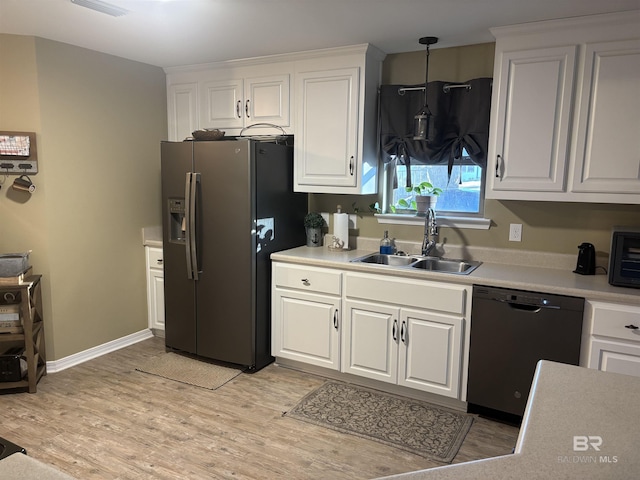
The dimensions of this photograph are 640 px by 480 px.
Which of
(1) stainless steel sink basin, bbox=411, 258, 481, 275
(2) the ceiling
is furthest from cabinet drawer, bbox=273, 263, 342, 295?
(2) the ceiling

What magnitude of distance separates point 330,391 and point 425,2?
94.8 inches

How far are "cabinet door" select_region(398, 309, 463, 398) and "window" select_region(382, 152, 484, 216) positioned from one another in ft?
2.97

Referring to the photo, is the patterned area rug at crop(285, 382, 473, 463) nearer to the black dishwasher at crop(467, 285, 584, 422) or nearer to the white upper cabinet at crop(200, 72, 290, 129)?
the black dishwasher at crop(467, 285, 584, 422)

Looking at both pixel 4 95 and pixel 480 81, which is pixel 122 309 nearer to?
pixel 4 95

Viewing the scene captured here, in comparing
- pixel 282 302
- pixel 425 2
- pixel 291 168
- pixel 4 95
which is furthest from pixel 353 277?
pixel 4 95

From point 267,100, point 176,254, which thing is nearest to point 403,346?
point 176,254

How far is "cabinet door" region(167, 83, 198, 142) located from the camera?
3.95 meters

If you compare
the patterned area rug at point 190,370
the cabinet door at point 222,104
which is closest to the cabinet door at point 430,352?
the patterned area rug at point 190,370

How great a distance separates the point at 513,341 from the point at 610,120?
133 centimetres

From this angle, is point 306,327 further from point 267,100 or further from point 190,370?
point 267,100

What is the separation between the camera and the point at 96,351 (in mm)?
3656

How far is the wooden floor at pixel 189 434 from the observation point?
2.31 meters

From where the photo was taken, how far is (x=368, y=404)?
2.95 metres

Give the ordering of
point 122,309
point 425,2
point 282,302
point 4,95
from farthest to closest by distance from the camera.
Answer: point 122,309 → point 282,302 → point 4,95 → point 425,2
